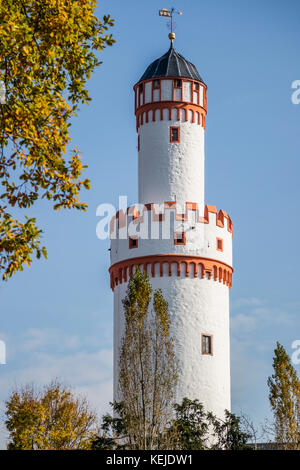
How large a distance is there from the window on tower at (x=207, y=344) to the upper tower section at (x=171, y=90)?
11.0m

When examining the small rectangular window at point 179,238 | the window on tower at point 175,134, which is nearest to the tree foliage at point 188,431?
the small rectangular window at point 179,238

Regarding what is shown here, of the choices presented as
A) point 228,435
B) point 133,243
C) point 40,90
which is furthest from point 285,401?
point 40,90

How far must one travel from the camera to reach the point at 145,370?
37938mm

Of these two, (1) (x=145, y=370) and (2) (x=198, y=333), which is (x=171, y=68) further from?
(1) (x=145, y=370)

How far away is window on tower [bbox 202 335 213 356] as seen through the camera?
43.4 meters

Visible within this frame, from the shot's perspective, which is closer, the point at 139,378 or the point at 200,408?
the point at 139,378

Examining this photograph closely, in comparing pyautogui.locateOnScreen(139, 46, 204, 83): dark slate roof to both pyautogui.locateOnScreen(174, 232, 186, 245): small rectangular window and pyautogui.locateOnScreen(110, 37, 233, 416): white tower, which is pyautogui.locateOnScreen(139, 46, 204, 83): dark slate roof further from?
pyautogui.locateOnScreen(174, 232, 186, 245): small rectangular window

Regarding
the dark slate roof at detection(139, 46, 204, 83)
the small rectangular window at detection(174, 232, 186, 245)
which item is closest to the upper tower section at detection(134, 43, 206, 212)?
the dark slate roof at detection(139, 46, 204, 83)

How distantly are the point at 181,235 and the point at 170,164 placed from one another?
12.7 feet

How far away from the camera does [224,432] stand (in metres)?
41.1

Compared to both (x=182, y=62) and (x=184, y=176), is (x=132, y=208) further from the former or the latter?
(x=182, y=62)
